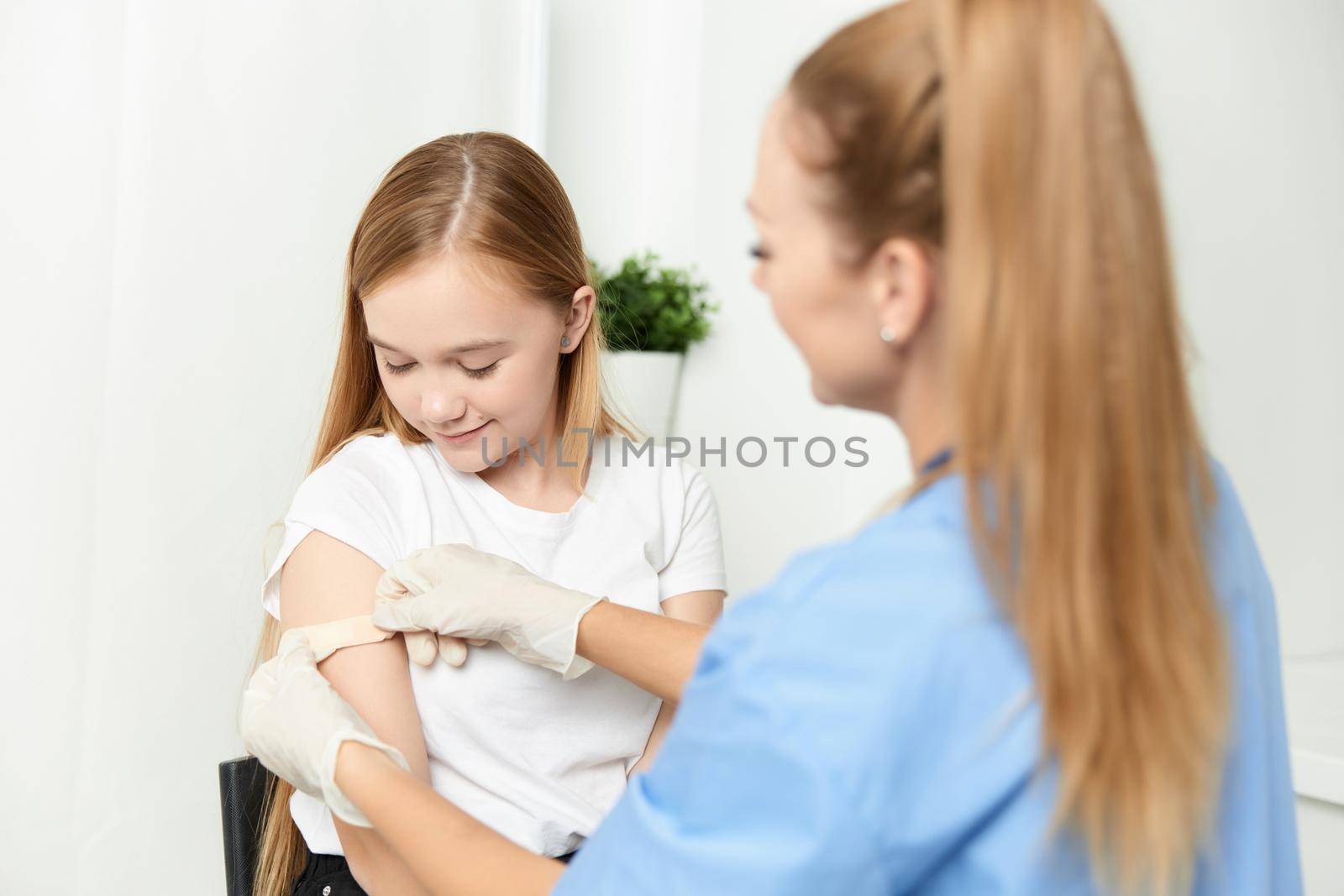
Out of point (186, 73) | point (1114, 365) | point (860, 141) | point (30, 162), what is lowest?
point (1114, 365)

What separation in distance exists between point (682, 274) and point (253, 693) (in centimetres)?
193

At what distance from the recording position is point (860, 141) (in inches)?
24.7

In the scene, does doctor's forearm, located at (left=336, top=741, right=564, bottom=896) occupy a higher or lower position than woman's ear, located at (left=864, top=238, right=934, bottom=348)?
lower

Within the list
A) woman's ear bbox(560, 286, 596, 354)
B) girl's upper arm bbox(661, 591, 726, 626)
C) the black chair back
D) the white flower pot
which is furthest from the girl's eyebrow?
the white flower pot

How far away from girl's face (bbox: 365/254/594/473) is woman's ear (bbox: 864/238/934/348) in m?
0.59

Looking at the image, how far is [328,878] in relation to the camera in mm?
1146

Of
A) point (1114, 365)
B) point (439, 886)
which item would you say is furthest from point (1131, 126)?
point (439, 886)

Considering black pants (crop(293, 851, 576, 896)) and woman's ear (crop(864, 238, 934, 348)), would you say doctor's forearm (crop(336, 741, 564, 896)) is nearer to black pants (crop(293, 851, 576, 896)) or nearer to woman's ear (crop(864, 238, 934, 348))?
black pants (crop(293, 851, 576, 896))

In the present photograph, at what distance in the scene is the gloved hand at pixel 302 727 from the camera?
2.91ft

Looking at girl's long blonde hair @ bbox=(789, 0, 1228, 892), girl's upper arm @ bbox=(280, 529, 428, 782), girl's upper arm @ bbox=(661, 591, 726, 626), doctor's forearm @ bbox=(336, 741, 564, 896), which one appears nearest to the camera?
girl's long blonde hair @ bbox=(789, 0, 1228, 892)

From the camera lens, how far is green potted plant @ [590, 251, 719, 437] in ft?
8.58

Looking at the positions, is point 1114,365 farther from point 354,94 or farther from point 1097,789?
point 354,94

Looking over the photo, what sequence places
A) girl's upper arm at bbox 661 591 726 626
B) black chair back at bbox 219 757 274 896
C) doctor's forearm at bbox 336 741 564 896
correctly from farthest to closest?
1. girl's upper arm at bbox 661 591 726 626
2. black chair back at bbox 219 757 274 896
3. doctor's forearm at bbox 336 741 564 896

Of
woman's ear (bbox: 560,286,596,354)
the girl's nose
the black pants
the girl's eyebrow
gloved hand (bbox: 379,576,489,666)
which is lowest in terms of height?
the black pants
